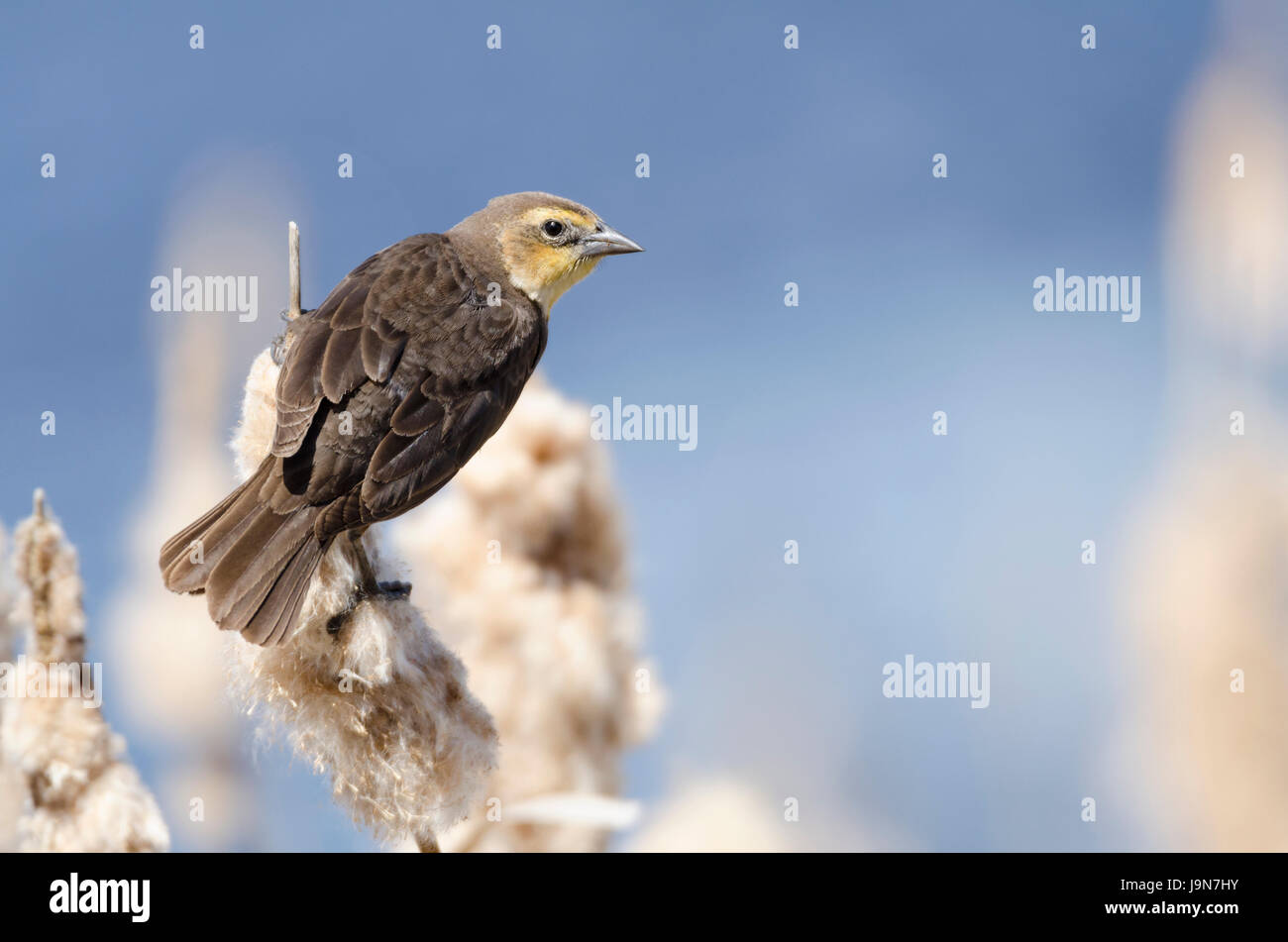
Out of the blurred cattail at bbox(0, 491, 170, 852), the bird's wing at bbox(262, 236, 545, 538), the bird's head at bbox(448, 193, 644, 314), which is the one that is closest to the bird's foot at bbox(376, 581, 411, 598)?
the bird's wing at bbox(262, 236, 545, 538)

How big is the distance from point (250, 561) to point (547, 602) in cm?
136

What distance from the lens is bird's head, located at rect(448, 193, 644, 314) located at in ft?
12.2

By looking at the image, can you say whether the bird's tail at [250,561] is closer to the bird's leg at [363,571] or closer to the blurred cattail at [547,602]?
the bird's leg at [363,571]

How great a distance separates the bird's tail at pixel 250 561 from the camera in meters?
2.71

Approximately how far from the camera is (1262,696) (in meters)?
3.75

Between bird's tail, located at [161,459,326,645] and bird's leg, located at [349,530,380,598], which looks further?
bird's leg, located at [349,530,380,598]

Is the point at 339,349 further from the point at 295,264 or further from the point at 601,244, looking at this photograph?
the point at 601,244

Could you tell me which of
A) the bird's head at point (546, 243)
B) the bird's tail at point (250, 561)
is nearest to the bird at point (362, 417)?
the bird's tail at point (250, 561)

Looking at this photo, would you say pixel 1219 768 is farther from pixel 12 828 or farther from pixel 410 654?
pixel 12 828

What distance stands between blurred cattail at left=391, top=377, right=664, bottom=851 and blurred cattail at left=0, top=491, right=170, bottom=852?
1110mm

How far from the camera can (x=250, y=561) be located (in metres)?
2.81

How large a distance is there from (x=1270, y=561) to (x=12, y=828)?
3.91 meters

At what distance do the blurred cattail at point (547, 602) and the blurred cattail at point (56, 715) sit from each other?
1.11m

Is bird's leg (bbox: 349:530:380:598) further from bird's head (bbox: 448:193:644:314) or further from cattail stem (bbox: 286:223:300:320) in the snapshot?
bird's head (bbox: 448:193:644:314)
